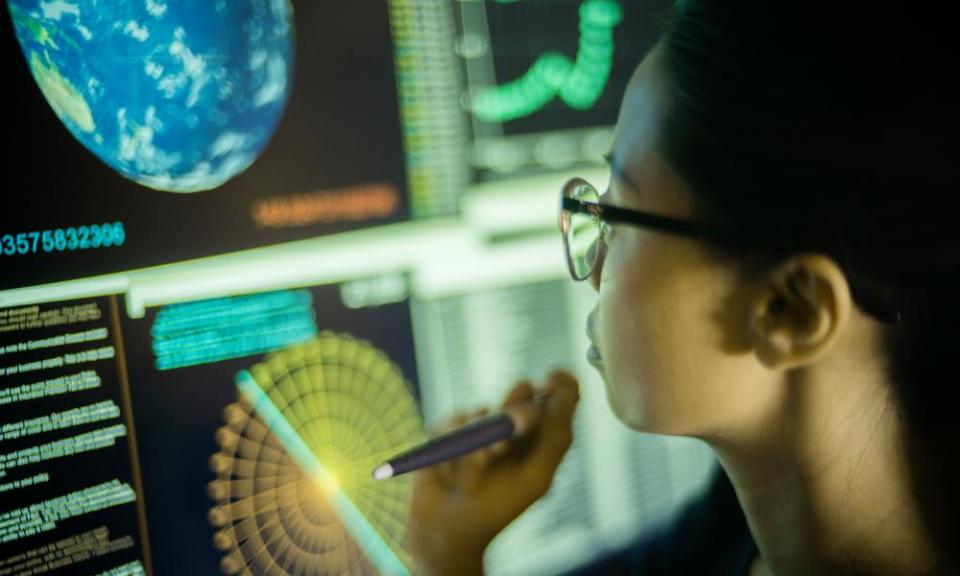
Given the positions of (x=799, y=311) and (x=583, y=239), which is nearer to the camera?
(x=799, y=311)

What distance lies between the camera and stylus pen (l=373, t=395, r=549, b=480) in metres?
0.63

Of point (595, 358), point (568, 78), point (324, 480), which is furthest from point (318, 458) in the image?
point (568, 78)

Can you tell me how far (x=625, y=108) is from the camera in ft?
2.00

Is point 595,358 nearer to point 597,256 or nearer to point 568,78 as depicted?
point 597,256

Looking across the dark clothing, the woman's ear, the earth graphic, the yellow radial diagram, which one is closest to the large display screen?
the earth graphic

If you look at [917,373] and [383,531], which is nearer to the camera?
[917,373]

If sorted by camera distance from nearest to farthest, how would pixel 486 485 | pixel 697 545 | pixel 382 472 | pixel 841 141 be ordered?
pixel 841 141 → pixel 382 472 → pixel 486 485 → pixel 697 545

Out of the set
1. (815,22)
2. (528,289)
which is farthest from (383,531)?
(815,22)

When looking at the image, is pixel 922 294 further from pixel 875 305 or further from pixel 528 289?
pixel 528 289

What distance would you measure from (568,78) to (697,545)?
1.81ft

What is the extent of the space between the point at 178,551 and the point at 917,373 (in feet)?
1.84

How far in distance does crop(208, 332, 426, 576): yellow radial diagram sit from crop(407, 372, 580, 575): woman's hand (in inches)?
1.2

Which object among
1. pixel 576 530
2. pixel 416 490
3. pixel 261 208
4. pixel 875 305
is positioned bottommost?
pixel 576 530

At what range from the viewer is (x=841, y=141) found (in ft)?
1.68
